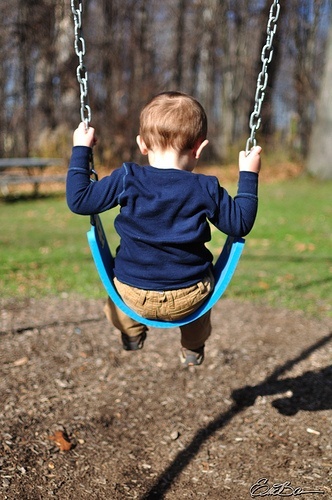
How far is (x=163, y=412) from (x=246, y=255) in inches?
164

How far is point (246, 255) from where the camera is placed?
741 cm

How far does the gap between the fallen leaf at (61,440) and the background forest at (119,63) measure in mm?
14215

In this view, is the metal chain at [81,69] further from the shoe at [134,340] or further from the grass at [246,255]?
the grass at [246,255]

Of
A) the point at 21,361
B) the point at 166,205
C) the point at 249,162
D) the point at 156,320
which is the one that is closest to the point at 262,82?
the point at 249,162

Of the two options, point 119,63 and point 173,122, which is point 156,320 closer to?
point 173,122

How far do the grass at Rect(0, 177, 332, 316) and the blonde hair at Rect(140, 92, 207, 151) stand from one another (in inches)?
130

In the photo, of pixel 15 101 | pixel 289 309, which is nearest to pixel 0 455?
pixel 289 309

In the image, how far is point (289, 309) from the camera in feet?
17.5

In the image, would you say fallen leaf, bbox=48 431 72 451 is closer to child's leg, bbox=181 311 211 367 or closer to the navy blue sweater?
child's leg, bbox=181 311 211 367

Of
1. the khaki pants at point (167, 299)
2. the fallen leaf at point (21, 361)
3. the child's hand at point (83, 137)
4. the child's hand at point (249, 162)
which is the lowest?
the fallen leaf at point (21, 361)

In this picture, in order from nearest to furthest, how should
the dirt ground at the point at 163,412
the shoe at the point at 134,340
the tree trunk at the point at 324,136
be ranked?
the dirt ground at the point at 163,412, the shoe at the point at 134,340, the tree trunk at the point at 324,136

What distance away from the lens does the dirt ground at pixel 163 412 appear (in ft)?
9.12

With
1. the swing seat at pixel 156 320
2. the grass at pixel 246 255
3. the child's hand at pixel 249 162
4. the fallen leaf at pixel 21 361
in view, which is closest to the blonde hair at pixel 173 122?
the child's hand at pixel 249 162

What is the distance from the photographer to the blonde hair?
2328 mm
